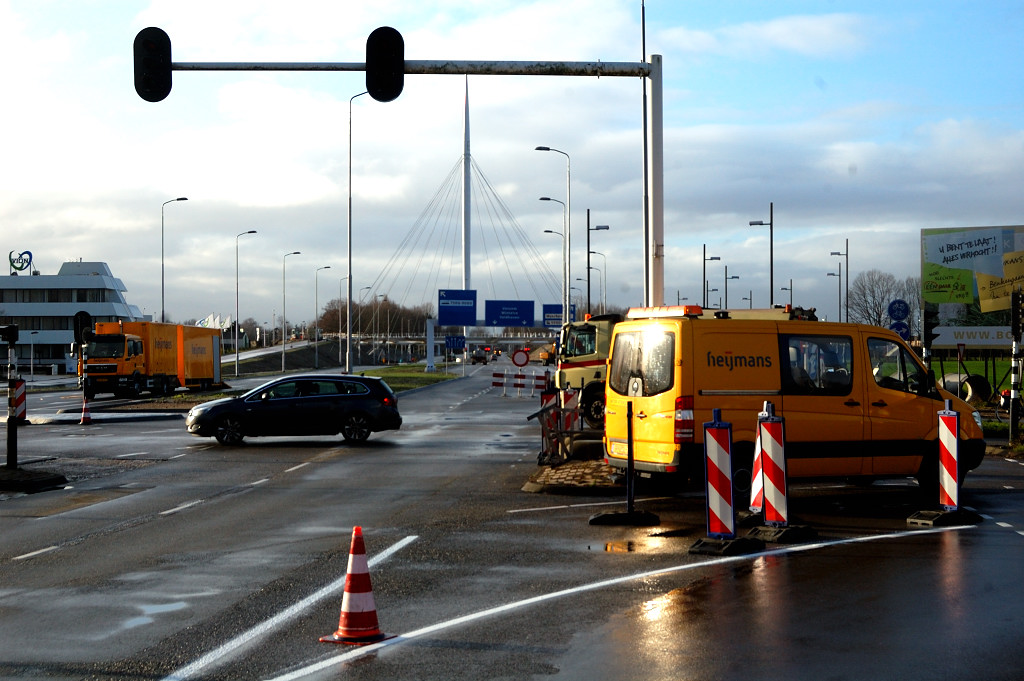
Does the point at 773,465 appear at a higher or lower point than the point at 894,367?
lower

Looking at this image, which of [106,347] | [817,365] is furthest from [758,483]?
[106,347]

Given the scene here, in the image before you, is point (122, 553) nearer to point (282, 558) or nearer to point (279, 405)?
point (282, 558)

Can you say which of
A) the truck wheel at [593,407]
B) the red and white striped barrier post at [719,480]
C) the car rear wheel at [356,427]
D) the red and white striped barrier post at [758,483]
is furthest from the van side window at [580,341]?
the red and white striped barrier post at [719,480]

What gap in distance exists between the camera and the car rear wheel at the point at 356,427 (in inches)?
941

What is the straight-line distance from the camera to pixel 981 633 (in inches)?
283

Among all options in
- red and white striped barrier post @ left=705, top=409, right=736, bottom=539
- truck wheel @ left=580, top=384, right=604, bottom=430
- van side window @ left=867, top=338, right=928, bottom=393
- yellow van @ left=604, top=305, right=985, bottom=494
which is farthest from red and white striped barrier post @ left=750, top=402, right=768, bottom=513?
truck wheel @ left=580, top=384, right=604, bottom=430

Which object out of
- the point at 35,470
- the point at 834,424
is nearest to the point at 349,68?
the point at 834,424

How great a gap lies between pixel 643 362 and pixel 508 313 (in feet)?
246

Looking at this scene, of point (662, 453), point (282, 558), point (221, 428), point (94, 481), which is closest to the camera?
point (282, 558)

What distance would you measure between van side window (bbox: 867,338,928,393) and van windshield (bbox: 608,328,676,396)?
9.01ft

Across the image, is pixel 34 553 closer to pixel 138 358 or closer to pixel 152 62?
pixel 152 62

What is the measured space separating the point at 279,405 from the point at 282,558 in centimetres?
1373

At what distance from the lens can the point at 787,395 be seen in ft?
44.2

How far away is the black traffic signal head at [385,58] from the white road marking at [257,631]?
619 cm
